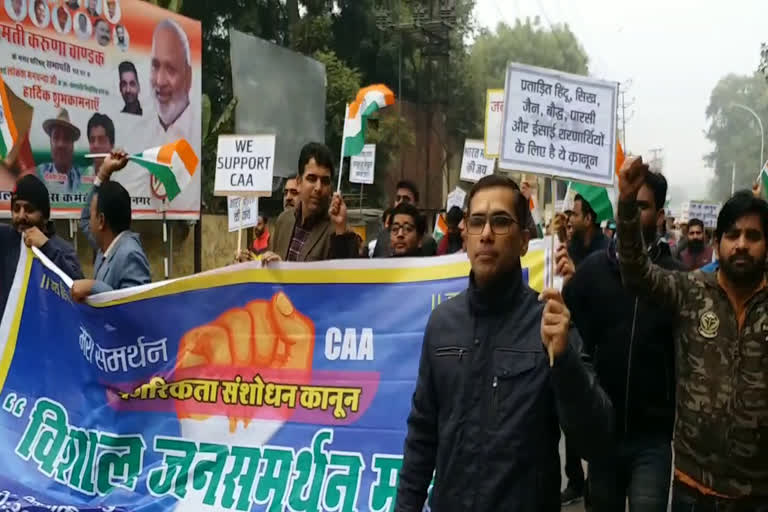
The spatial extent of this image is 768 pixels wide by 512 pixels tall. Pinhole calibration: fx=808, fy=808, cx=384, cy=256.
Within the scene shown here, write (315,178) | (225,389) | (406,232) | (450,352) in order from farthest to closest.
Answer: (406,232), (315,178), (225,389), (450,352)

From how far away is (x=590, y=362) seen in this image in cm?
242

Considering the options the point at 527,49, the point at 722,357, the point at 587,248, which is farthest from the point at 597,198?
the point at 527,49

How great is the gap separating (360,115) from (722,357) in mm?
6462

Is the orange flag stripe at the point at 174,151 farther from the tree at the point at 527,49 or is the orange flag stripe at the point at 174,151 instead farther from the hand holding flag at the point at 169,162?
the tree at the point at 527,49

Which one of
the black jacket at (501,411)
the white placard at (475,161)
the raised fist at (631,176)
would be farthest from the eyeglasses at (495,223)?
the white placard at (475,161)

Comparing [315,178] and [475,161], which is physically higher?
[475,161]

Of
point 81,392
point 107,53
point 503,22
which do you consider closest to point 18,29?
point 107,53

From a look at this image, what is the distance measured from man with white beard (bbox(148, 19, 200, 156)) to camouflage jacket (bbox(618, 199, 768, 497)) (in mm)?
11775

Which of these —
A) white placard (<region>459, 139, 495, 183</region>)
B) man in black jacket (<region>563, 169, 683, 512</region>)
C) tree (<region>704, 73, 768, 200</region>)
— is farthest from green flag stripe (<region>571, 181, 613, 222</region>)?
tree (<region>704, 73, 768, 200</region>)

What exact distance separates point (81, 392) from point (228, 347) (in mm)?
953

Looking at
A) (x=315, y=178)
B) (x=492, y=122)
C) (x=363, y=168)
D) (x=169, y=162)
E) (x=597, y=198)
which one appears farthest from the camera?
(x=363, y=168)

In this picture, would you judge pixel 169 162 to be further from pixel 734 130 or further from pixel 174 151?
pixel 734 130

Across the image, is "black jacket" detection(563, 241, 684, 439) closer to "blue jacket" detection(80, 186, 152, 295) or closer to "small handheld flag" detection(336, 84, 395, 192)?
"blue jacket" detection(80, 186, 152, 295)

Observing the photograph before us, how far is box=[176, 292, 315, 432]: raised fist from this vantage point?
159 inches
